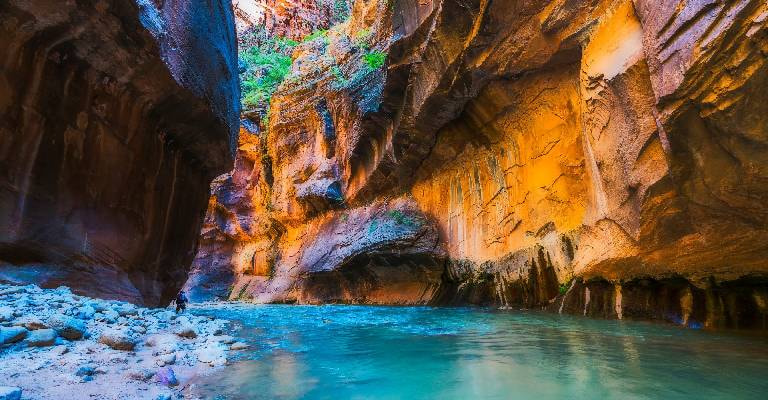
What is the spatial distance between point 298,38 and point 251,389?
35.0 m

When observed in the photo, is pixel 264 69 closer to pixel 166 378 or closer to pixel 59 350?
pixel 59 350

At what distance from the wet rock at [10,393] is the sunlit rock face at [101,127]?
15.4 ft

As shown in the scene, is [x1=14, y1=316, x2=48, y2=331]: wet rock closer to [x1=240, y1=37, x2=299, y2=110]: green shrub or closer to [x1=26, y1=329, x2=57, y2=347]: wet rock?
[x1=26, y1=329, x2=57, y2=347]: wet rock

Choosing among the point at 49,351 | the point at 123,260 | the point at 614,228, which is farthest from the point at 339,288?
the point at 49,351

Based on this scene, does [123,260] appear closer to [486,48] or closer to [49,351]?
[49,351]

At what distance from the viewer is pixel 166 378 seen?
3059mm

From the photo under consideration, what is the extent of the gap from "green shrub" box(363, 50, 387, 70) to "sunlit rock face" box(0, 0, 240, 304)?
322 inches

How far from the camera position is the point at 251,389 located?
297 centimetres

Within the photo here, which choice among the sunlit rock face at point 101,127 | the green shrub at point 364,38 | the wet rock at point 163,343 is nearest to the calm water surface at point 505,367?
the wet rock at point 163,343

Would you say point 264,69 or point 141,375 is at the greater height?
point 264,69

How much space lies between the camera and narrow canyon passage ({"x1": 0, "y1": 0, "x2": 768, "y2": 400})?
3492mm

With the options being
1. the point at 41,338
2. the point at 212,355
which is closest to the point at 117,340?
the point at 41,338

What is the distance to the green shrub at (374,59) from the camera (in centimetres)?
1700

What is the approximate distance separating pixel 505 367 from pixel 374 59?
15667 mm
